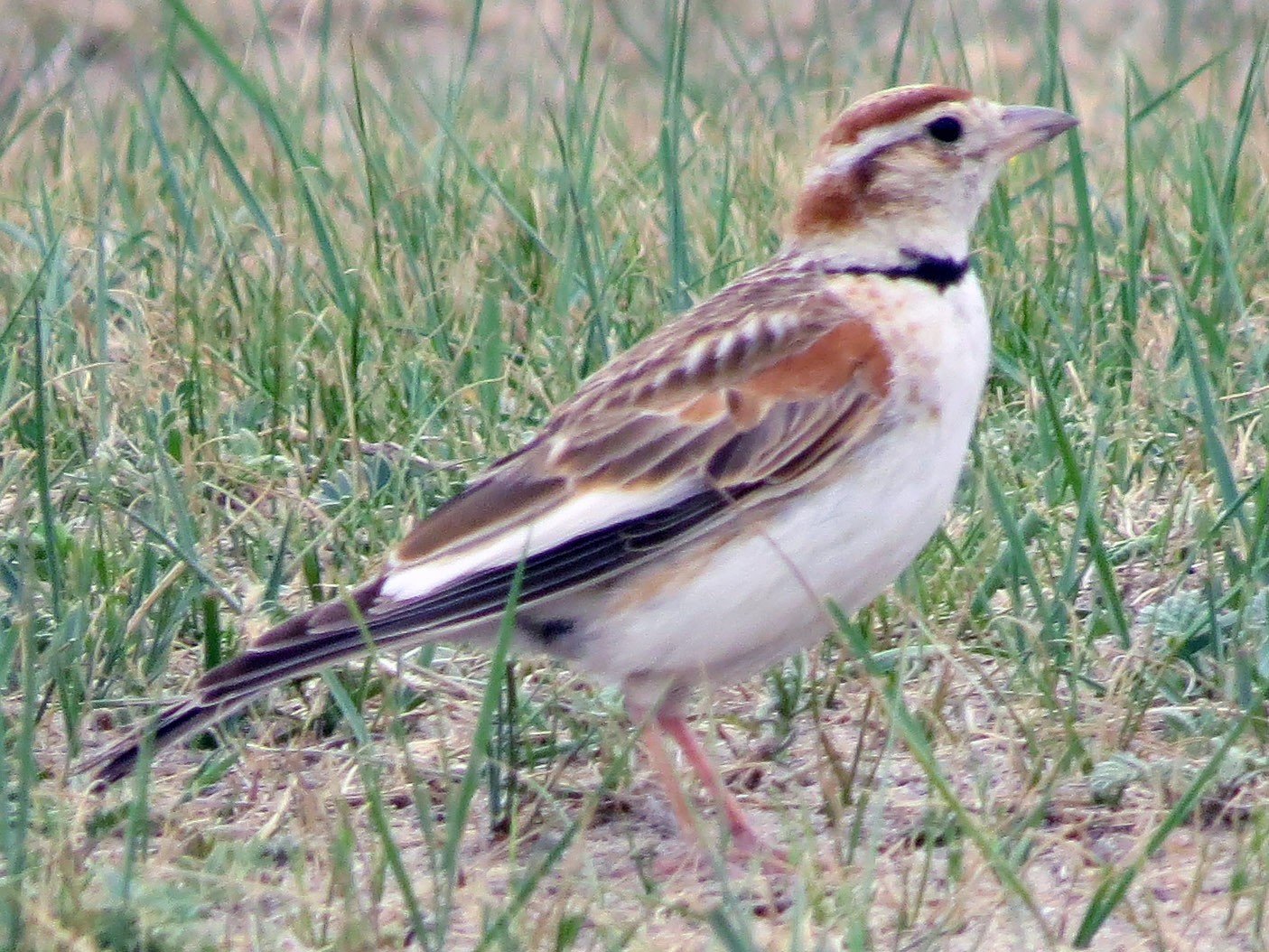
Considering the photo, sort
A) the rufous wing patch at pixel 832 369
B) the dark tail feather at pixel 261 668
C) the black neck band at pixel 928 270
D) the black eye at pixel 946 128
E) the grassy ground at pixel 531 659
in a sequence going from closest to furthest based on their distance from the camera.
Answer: the grassy ground at pixel 531 659, the dark tail feather at pixel 261 668, the rufous wing patch at pixel 832 369, the black neck band at pixel 928 270, the black eye at pixel 946 128

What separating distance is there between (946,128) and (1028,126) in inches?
7.3

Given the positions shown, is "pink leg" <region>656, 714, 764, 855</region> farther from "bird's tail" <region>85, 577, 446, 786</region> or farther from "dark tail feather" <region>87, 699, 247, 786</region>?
"dark tail feather" <region>87, 699, 247, 786</region>

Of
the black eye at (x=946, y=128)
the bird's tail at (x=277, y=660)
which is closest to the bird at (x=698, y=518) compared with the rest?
the bird's tail at (x=277, y=660)

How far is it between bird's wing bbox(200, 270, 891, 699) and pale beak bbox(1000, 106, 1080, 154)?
51 centimetres

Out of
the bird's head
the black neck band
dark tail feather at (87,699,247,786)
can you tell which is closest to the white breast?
the black neck band

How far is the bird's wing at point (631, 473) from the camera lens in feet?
11.3

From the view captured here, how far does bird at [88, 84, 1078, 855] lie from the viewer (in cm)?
345

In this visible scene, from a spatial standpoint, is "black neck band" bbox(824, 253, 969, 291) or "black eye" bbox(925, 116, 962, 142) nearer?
"black neck band" bbox(824, 253, 969, 291)

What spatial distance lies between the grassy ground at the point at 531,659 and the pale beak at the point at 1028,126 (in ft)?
1.70

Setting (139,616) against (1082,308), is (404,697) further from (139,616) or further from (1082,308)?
(1082,308)

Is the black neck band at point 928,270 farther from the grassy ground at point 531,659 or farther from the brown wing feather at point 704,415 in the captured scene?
the grassy ground at point 531,659

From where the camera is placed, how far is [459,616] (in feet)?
11.3

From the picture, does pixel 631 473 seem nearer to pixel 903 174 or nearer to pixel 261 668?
pixel 261 668

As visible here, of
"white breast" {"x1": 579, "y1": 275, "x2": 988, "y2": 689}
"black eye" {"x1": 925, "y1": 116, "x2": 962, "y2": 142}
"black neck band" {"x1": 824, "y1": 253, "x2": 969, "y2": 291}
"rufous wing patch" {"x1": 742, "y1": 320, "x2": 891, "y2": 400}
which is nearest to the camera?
"white breast" {"x1": 579, "y1": 275, "x2": 988, "y2": 689}
